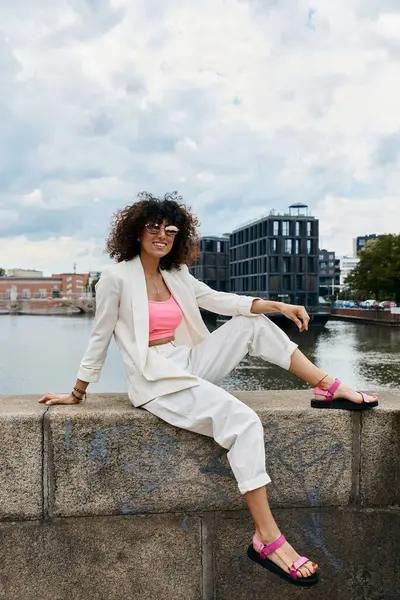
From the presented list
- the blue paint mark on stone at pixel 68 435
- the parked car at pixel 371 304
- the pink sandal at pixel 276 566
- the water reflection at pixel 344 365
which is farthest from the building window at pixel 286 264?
the pink sandal at pixel 276 566

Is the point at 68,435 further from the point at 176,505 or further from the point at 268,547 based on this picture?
the point at 268,547

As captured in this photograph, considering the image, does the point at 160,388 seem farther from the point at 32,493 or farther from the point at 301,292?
the point at 301,292

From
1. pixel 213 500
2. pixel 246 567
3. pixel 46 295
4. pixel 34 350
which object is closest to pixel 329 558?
pixel 246 567

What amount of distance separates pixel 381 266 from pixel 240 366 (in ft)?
118

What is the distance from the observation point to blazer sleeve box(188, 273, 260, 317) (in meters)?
3.02

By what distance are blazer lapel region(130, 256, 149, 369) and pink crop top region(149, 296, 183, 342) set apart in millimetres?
63

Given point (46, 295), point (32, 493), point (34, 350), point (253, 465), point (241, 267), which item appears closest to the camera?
point (253, 465)

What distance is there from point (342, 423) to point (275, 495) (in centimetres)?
45

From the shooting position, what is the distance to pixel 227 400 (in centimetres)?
256

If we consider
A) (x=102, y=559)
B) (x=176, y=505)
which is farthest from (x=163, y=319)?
(x=102, y=559)

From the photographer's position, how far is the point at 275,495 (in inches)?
111

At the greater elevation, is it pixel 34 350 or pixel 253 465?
pixel 253 465

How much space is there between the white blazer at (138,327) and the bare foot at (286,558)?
70cm

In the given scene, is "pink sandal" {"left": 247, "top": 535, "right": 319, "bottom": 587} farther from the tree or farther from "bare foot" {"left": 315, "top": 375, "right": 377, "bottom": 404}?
the tree
